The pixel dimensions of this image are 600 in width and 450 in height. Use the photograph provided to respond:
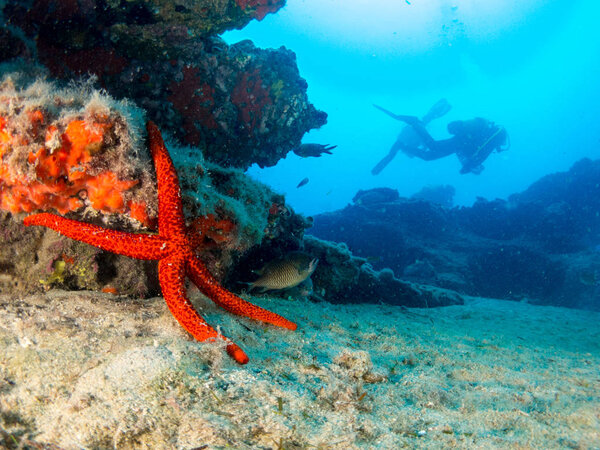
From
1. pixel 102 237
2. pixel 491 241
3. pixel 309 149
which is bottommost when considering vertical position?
pixel 102 237

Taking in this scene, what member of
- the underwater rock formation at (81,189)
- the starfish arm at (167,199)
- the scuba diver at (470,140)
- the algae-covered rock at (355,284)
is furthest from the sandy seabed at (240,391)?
the scuba diver at (470,140)

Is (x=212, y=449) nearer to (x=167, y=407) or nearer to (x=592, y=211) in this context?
(x=167, y=407)

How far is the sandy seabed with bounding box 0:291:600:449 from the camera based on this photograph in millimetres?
1503

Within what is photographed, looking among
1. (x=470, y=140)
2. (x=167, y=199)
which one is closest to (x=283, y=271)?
(x=167, y=199)

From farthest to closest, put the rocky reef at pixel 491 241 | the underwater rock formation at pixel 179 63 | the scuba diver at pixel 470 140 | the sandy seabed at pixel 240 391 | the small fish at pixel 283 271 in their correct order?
the scuba diver at pixel 470 140 < the rocky reef at pixel 491 241 < the underwater rock formation at pixel 179 63 < the small fish at pixel 283 271 < the sandy seabed at pixel 240 391

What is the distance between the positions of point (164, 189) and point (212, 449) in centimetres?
169

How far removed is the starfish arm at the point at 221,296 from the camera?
8.13 ft

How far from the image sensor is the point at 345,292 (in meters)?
7.10

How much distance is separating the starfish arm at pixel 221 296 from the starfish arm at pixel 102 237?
0.31 meters

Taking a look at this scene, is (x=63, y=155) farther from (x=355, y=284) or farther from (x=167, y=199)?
(x=355, y=284)

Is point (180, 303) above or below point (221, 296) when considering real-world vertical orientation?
below

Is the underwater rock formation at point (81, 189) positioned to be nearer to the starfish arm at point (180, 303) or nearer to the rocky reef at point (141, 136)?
the rocky reef at point (141, 136)

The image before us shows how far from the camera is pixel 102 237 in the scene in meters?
2.18

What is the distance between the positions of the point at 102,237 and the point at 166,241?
0.43 meters
